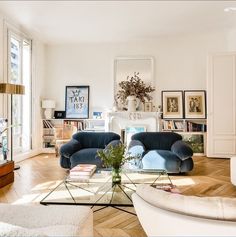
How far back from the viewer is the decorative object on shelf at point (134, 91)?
258 inches

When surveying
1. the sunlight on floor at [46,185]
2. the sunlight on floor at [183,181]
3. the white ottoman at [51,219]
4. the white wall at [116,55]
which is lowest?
the sunlight on floor at [46,185]

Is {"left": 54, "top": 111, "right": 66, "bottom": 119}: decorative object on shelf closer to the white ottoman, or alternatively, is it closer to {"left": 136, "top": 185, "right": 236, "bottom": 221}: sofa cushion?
the white ottoman

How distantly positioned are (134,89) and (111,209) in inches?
155

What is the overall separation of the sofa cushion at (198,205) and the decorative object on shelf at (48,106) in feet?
19.5

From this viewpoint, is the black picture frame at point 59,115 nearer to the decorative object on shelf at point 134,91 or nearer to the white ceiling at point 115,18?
the decorative object on shelf at point 134,91

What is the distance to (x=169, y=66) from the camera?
266 inches

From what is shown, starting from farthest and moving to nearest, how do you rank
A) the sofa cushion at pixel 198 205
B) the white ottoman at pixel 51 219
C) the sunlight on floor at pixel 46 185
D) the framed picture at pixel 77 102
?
the framed picture at pixel 77 102
the sunlight on floor at pixel 46 185
the white ottoman at pixel 51 219
the sofa cushion at pixel 198 205

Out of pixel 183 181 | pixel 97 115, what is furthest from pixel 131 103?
pixel 183 181

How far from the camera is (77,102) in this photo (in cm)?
709

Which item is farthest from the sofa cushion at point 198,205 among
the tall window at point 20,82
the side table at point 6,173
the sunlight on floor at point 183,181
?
the tall window at point 20,82

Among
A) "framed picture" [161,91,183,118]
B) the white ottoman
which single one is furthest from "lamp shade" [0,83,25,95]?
"framed picture" [161,91,183,118]

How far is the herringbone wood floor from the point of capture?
2.63 meters

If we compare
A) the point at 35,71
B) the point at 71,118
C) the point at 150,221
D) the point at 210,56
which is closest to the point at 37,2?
the point at 35,71

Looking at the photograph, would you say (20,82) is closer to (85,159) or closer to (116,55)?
(116,55)
